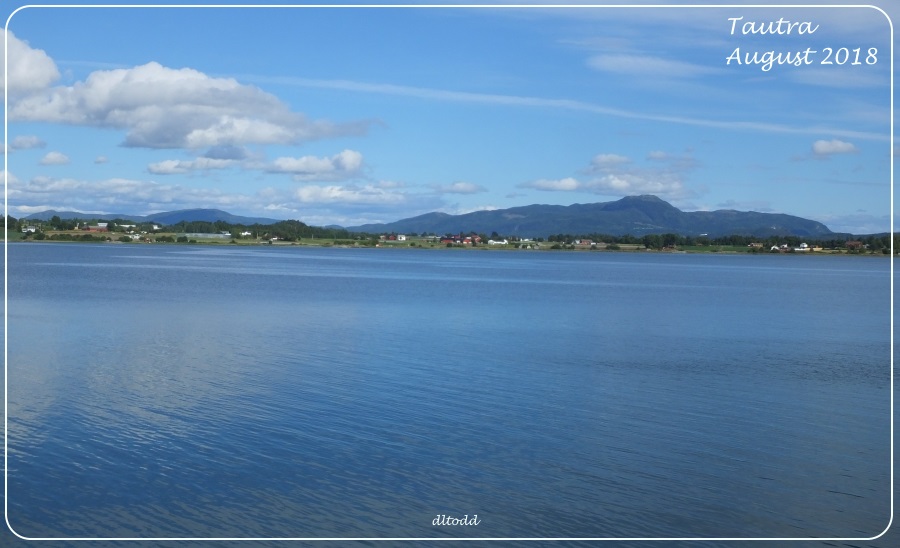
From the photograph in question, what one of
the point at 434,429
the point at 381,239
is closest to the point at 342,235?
the point at 381,239

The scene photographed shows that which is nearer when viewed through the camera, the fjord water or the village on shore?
the fjord water

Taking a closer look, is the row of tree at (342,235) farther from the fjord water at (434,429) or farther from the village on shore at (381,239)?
the fjord water at (434,429)

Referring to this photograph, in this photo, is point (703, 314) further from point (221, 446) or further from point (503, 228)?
point (503, 228)

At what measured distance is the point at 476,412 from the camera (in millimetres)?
14758

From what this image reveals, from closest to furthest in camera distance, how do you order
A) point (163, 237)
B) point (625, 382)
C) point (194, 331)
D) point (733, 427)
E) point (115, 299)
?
point (733, 427), point (625, 382), point (194, 331), point (115, 299), point (163, 237)

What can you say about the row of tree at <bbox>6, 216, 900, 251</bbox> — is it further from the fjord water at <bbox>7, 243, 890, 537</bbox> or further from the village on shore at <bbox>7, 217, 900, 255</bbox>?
the fjord water at <bbox>7, 243, 890, 537</bbox>

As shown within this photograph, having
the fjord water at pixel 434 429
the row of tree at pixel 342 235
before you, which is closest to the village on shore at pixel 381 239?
the row of tree at pixel 342 235

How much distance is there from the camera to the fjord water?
9.83m

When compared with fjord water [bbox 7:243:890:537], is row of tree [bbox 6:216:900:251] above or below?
above

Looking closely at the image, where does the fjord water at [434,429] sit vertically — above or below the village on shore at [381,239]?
below

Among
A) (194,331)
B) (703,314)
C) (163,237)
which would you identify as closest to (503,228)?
(163,237)

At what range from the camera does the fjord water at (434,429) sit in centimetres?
983

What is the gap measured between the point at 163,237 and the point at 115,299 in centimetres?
10116

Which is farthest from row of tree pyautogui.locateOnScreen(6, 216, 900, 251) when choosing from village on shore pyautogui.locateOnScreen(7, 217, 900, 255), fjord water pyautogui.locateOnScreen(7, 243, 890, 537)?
fjord water pyautogui.locateOnScreen(7, 243, 890, 537)
